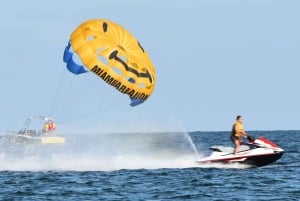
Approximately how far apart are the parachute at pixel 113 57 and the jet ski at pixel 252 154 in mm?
3745

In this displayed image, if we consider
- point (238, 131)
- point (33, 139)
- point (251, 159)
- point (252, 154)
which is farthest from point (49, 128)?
point (238, 131)

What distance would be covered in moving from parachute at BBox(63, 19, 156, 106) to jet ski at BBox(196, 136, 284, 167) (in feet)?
12.3

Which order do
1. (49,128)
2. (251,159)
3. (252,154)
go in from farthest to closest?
(49,128)
(251,159)
(252,154)

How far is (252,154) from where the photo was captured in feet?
103

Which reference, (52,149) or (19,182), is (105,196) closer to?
(19,182)

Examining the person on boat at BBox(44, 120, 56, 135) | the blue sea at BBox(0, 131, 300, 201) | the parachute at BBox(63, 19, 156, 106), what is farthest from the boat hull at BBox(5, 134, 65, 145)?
the parachute at BBox(63, 19, 156, 106)

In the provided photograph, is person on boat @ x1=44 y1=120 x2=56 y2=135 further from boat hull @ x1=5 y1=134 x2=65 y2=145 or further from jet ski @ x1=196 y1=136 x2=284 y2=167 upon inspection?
jet ski @ x1=196 y1=136 x2=284 y2=167

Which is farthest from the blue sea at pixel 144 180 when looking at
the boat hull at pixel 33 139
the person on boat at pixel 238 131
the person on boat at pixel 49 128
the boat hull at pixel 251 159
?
the person on boat at pixel 49 128

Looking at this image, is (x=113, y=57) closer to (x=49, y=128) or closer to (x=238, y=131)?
(x=238, y=131)

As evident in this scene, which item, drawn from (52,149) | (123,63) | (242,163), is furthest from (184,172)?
(52,149)

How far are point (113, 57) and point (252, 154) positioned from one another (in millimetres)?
6370

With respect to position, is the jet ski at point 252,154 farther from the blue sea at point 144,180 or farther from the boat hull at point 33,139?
the boat hull at point 33,139

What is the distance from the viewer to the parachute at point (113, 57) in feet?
97.8

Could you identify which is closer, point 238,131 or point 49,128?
point 238,131
